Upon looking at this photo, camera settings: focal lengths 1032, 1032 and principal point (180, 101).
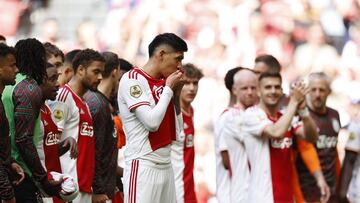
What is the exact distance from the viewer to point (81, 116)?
30.0 feet

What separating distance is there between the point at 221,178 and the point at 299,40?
28.4ft

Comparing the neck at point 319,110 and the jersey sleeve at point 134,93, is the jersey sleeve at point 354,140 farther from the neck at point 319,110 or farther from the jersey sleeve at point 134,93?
the jersey sleeve at point 134,93

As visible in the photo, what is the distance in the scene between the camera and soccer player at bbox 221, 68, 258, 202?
10.9 m

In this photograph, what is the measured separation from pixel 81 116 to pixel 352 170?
324cm

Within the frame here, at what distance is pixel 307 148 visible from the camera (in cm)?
1069

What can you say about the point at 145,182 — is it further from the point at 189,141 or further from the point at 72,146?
the point at 189,141

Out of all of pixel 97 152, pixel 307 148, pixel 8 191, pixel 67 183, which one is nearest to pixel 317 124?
pixel 307 148

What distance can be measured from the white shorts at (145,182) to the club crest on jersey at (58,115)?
92cm

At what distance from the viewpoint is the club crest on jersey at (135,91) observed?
8109mm

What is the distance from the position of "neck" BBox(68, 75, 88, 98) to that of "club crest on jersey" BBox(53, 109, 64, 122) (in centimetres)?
45

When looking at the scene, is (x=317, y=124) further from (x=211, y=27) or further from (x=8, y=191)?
Answer: (x=211, y=27)

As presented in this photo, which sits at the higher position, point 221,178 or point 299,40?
point 299,40

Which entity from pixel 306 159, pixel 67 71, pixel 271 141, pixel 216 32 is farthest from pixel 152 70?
pixel 216 32

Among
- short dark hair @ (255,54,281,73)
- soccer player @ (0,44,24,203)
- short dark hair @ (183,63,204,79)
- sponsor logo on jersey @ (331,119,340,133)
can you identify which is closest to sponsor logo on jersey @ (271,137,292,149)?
short dark hair @ (255,54,281,73)
